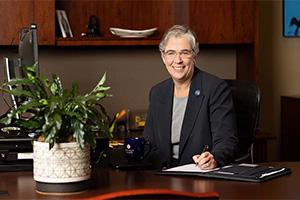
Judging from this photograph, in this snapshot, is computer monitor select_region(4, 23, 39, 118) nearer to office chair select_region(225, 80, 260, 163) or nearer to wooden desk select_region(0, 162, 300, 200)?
wooden desk select_region(0, 162, 300, 200)

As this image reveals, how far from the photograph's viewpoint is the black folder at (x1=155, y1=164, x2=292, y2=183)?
1933mm

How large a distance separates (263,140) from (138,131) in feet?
3.22

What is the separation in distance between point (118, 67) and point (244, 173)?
7.84 ft

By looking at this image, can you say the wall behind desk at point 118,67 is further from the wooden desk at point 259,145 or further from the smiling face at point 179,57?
the smiling face at point 179,57

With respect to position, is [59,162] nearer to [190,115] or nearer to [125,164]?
[125,164]

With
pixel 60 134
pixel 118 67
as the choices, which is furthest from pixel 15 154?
pixel 118 67

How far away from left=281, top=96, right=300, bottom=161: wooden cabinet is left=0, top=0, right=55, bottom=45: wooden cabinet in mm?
2103

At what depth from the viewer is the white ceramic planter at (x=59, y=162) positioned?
1.68 m

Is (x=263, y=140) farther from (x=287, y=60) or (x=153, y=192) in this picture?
(x=153, y=192)

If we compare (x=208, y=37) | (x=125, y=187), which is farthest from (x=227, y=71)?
(x=125, y=187)

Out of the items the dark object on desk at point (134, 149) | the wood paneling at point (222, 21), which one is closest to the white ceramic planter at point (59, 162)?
the dark object on desk at point (134, 149)

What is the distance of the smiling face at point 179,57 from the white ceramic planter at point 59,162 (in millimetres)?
1109

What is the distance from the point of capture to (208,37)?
3.96 m

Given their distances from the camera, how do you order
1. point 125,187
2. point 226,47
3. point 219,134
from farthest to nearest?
1. point 226,47
2. point 219,134
3. point 125,187
